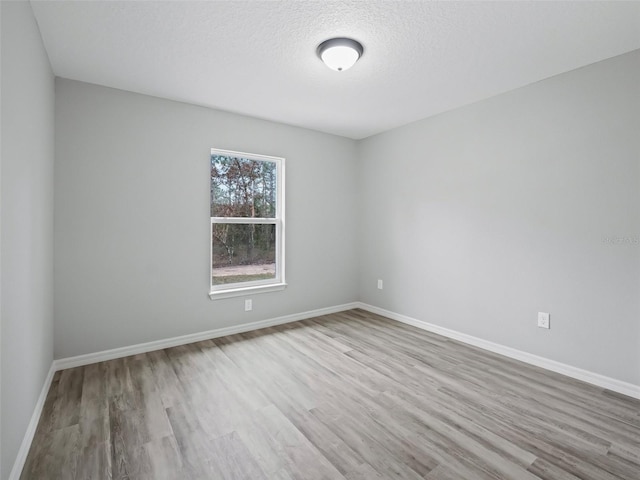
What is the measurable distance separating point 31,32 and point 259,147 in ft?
7.12

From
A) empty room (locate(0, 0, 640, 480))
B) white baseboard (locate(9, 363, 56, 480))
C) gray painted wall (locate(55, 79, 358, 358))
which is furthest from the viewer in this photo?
gray painted wall (locate(55, 79, 358, 358))

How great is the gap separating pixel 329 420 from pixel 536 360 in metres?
2.04

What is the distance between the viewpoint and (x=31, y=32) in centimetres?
192

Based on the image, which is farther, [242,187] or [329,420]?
[242,187]

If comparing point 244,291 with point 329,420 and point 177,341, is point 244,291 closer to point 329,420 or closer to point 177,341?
point 177,341

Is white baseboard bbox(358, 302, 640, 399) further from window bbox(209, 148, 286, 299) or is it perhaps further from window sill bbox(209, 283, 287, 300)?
window bbox(209, 148, 286, 299)

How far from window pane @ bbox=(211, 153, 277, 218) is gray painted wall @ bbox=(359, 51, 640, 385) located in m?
1.63

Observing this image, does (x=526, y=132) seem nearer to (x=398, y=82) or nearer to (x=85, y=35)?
(x=398, y=82)

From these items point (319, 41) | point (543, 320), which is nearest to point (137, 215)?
point (319, 41)

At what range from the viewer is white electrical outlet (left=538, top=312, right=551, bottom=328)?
2814 millimetres

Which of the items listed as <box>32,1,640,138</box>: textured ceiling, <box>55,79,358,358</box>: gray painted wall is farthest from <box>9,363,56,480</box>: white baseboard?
<box>32,1,640,138</box>: textured ceiling

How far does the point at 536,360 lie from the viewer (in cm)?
288

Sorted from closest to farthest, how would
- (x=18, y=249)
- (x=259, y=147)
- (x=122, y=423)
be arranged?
(x=18, y=249) < (x=122, y=423) < (x=259, y=147)

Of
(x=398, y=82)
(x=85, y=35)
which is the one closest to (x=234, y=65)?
(x=85, y=35)
